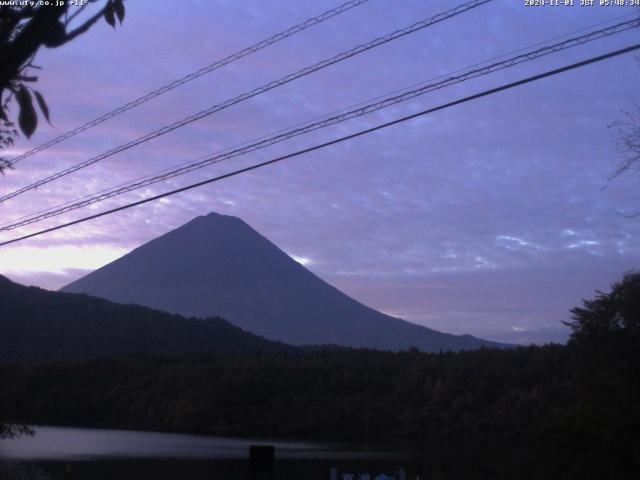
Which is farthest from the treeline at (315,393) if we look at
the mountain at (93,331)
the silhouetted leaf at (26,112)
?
the silhouetted leaf at (26,112)

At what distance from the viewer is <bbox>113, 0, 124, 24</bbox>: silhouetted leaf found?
541 cm

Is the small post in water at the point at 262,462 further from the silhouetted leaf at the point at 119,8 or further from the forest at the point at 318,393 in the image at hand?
the forest at the point at 318,393

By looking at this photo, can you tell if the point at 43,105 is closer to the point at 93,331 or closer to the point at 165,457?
the point at 165,457

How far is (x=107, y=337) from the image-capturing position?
82188 millimetres

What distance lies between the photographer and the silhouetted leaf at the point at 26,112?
Answer: 494 cm

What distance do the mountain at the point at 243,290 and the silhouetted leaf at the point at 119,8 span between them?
129 m

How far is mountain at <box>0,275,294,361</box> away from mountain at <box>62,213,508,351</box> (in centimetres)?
4485

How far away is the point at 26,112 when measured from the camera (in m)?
4.95

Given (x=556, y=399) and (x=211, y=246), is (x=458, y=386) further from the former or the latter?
(x=211, y=246)

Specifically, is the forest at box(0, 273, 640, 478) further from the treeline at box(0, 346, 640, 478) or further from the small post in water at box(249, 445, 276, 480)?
the small post in water at box(249, 445, 276, 480)

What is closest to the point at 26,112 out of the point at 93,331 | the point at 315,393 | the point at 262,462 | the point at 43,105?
the point at 43,105

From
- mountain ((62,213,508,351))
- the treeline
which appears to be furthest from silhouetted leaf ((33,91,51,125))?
mountain ((62,213,508,351))

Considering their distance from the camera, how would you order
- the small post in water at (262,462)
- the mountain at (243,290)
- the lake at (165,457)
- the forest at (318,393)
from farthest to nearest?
the mountain at (243,290), the forest at (318,393), the lake at (165,457), the small post in water at (262,462)

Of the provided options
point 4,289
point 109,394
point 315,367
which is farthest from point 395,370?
point 4,289
